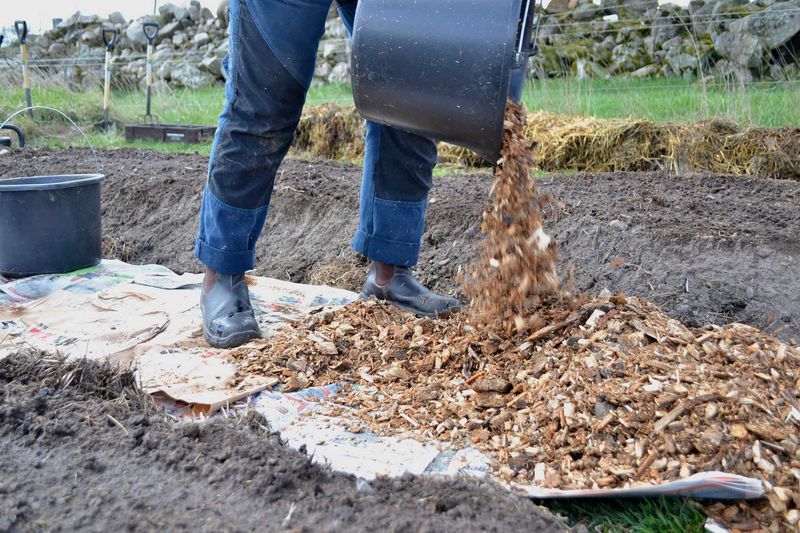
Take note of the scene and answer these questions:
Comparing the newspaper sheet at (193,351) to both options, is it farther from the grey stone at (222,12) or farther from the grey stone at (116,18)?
the grey stone at (116,18)

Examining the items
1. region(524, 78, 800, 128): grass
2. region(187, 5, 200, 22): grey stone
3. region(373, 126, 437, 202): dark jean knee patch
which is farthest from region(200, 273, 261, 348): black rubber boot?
region(187, 5, 200, 22): grey stone

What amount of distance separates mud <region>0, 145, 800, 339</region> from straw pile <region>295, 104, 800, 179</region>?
724 mm

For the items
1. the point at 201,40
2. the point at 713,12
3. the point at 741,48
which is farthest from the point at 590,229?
the point at 201,40

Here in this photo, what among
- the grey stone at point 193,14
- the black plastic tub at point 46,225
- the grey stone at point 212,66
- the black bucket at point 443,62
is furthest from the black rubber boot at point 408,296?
the grey stone at point 193,14

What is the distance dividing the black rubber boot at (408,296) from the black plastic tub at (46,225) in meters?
1.44

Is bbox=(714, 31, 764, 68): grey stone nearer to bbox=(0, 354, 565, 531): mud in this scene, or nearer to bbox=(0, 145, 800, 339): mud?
bbox=(0, 145, 800, 339): mud

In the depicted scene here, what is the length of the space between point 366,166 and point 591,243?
43.3 inches

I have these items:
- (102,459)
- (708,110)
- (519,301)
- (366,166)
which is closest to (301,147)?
(708,110)

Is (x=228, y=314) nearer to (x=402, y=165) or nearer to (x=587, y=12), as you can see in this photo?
(x=402, y=165)

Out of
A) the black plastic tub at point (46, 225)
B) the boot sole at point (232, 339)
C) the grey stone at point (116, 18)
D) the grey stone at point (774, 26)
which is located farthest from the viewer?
the grey stone at point (116, 18)

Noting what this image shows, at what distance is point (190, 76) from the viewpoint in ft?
48.1

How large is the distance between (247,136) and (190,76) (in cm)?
1310

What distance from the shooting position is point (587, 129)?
579 cm

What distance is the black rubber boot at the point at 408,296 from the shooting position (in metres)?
2.83
